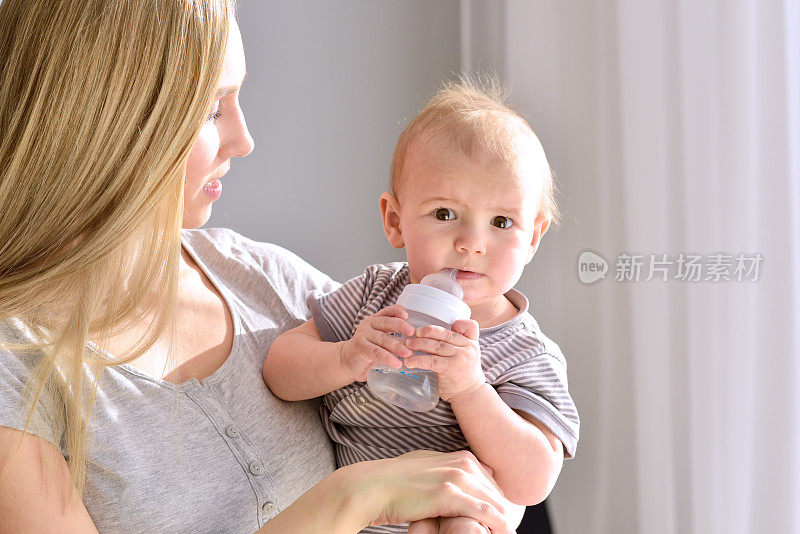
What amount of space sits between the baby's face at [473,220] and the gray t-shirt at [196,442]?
0.31 meters

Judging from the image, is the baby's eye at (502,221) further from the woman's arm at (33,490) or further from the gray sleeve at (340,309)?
the woman's arm at (33,490)

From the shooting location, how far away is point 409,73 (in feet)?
7.80

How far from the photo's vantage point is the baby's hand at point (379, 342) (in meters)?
1.01

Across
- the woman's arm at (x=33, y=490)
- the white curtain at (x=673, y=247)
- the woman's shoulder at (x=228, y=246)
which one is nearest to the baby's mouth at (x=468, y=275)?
the woman's shoulder at (x=228, y=246)

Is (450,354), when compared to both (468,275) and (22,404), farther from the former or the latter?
(22,404)

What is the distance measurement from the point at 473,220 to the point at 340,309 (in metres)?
0.28

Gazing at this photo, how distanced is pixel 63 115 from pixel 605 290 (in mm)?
1391

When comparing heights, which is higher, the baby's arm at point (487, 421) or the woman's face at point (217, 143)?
the woman's face at point (217, 143)

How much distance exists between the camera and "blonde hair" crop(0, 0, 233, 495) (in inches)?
39.7

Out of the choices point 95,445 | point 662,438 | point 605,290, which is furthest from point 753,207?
point 95,445

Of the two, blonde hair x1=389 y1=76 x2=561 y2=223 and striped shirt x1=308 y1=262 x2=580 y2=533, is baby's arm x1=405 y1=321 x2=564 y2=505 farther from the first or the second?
blonde hair x1=389 y1=76 x2=561 y2=223

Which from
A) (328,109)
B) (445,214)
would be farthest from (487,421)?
(328,109)

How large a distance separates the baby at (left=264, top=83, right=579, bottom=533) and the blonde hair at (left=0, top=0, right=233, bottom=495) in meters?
0.31

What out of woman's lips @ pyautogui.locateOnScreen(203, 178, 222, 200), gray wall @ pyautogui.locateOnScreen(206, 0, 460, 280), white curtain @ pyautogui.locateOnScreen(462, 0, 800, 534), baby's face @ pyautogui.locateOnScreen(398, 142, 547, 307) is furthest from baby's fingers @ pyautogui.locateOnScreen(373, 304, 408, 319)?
gray wall @ pyautogui.locateOnScreen(206, 0, 460, 280)
